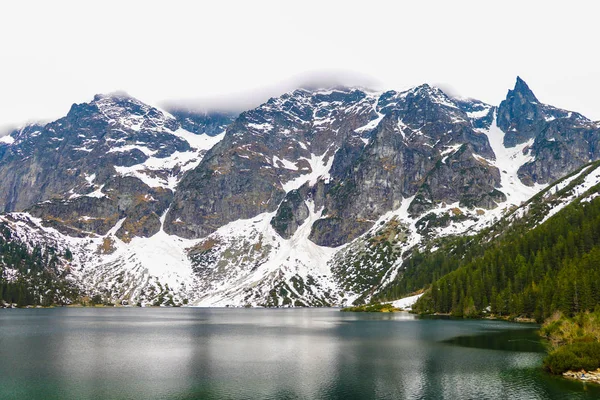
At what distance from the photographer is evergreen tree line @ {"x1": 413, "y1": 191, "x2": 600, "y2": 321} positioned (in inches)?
4350

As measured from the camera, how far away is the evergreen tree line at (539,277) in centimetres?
11050

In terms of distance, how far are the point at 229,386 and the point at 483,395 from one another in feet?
91.8

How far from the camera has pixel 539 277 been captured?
14762 centimetres

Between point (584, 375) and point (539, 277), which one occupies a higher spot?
point (539, 277)

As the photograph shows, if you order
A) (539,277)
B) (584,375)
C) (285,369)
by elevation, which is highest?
(539,277)

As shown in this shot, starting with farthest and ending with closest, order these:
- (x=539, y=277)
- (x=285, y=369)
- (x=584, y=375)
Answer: (x=539, y=277), (x=285, y=369), (x=584, y=375)

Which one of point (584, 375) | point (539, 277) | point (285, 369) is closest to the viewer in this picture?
point (584, 375)

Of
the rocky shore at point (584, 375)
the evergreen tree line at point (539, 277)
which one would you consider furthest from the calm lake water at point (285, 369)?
the evergreen tree line at point (539, 277)

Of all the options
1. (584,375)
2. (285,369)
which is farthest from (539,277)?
(285,369)

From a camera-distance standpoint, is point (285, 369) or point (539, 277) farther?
point (539, 277)

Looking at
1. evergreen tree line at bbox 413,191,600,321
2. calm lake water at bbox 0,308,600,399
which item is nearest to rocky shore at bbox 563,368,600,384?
calm lake water at bbox 0,308,600,399

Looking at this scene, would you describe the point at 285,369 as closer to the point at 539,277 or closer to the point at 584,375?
the point at 584,375

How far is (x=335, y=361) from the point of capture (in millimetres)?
68938

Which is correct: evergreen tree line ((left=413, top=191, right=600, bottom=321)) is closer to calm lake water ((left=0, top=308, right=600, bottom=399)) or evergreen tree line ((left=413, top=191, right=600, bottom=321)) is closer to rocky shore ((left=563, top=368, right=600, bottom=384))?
calm lake water ((left=0, top=308, right=600, bottom=399))
